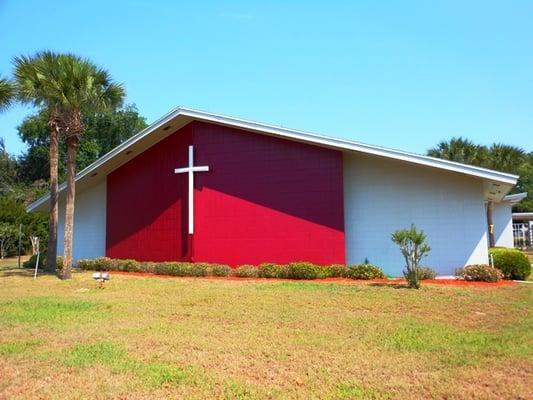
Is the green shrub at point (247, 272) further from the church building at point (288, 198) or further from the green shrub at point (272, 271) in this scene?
the church building at point (288, 198)

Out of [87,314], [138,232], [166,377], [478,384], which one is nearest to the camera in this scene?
[478,384]

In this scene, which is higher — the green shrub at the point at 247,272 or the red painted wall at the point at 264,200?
the red painted wall at the point at 264,200

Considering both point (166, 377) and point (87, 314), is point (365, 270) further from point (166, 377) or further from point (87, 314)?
point (166, 377)

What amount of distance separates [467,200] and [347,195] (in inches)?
153

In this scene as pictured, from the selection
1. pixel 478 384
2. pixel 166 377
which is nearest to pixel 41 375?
pixel 166 377

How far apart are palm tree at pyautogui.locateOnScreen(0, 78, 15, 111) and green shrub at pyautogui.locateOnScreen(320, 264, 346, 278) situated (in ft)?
39.5

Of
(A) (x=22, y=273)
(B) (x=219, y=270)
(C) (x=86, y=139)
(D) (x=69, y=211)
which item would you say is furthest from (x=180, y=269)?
(C) (x=86, y=139)

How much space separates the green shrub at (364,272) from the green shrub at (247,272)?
10.0ft

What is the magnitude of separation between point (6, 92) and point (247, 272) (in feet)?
33.9

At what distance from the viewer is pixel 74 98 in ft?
54.3

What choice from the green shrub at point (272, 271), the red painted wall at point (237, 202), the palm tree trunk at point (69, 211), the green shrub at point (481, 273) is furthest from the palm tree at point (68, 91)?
the green shrub at point (481, 273)

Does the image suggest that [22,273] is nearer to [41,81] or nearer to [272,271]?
[41,81]

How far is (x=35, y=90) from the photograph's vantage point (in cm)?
1650

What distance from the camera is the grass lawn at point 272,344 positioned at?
5742mm
